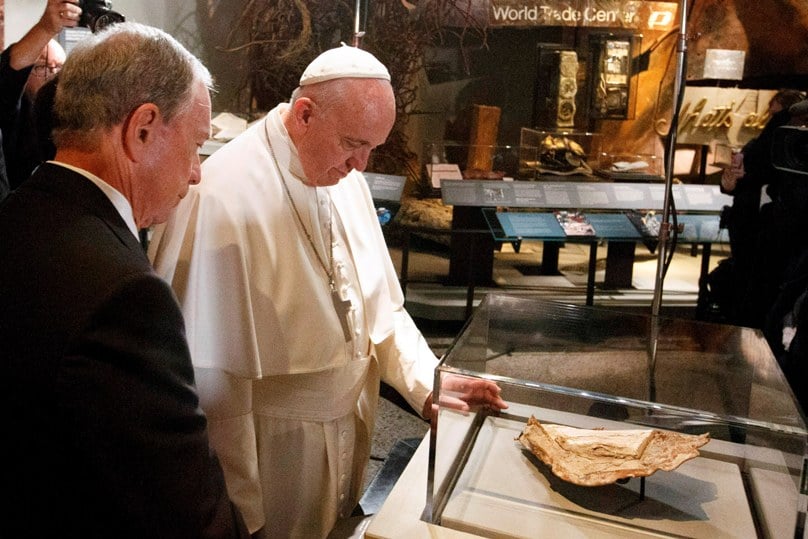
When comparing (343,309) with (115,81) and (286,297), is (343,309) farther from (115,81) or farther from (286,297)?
(115,81)

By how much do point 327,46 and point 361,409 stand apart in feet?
11.0

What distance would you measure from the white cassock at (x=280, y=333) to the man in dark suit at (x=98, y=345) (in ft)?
2.33

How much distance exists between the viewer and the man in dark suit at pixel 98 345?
1.11 metres

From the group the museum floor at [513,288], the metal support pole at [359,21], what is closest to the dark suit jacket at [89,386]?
the metal support pole at [359,21]

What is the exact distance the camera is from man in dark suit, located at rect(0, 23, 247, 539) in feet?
3.64

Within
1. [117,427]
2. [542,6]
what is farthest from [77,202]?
[542,6]

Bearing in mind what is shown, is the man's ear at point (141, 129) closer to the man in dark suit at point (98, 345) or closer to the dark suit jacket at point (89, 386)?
the man in dark suit at point (98, 345)

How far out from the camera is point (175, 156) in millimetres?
1377

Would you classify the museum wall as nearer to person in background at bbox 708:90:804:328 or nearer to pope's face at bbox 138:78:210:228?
person in background at bbox 708:90:804:328

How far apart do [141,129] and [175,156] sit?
9 cm

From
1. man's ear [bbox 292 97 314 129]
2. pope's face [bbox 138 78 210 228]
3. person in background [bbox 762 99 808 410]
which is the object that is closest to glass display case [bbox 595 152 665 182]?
person in background [bbox 762 99 808 410]

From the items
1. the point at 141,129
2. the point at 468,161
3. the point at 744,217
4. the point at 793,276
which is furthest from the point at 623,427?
the point at 468,161

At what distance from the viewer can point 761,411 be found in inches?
65.0

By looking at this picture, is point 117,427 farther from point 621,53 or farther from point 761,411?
point 621,53
